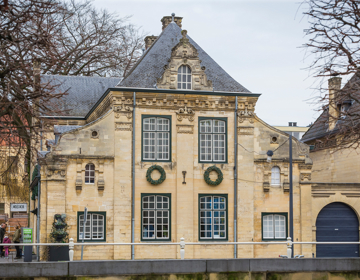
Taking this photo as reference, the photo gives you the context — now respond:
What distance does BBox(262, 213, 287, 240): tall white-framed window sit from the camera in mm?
28188

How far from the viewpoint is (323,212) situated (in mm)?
29469

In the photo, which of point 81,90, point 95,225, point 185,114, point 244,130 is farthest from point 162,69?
point 81,90

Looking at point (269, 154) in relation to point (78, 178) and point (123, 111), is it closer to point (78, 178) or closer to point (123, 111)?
point (123, 111)

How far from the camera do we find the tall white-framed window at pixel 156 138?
2759 centimetres

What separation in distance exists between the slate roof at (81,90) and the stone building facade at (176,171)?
5.78m

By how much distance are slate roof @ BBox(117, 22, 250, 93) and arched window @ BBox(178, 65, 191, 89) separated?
3.59 ft

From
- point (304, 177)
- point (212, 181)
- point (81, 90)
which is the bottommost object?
point (212, 181)

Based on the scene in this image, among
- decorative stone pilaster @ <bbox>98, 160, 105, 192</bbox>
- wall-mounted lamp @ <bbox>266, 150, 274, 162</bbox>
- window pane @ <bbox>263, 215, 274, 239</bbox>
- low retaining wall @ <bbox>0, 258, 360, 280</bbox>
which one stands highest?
wall-mounted lamp @ <bbox>266, 150, 274, 162</bbox>

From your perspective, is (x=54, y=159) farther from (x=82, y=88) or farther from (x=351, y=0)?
(x=351, y=0)

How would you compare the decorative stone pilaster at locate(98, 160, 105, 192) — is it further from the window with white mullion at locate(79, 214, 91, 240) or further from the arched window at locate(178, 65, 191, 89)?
the arched window at locate(178, 65, 191, 89)

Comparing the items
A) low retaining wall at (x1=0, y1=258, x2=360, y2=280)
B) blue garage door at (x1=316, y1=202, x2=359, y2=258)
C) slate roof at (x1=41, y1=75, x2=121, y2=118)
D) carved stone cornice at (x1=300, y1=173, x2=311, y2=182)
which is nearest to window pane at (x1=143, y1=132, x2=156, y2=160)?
carved stone cornice at (x1=300, y1=173, x2=311, y2=182)

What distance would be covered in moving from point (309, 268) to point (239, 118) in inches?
462

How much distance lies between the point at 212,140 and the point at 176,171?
2.33 metres

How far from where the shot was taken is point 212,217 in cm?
2772
